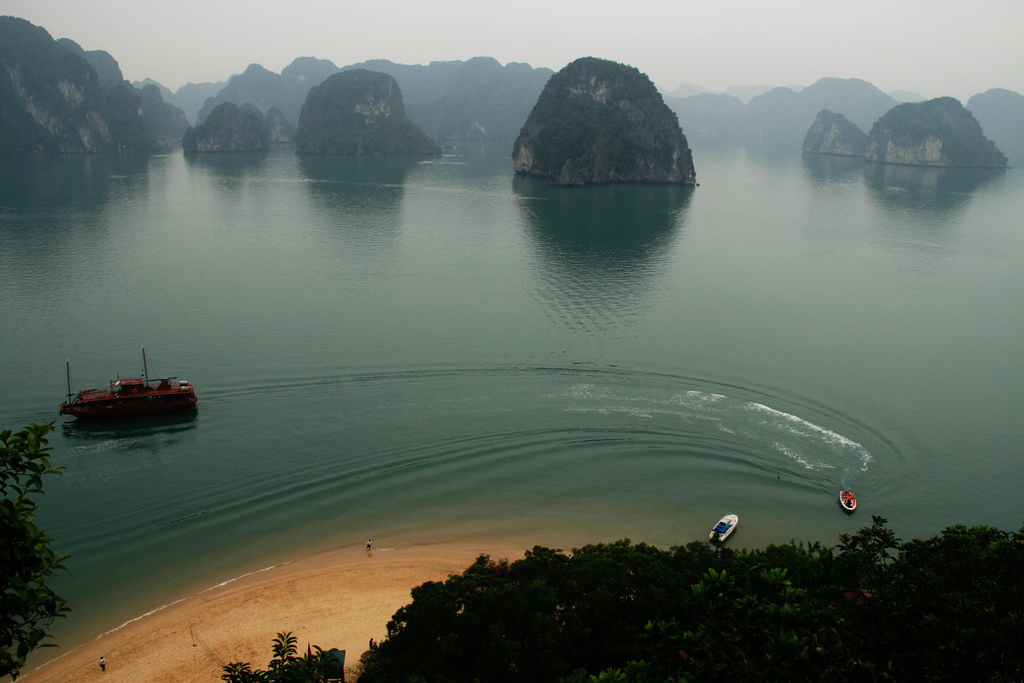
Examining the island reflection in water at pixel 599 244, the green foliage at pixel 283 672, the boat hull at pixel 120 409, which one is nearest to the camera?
the green foliage at pixel 283 672

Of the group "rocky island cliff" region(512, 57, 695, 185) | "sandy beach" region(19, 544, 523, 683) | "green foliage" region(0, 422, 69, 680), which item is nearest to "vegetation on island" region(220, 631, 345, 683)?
"sandy beach" region(19, 544, 523, 683)

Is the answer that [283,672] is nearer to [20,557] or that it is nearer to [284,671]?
[284,671]

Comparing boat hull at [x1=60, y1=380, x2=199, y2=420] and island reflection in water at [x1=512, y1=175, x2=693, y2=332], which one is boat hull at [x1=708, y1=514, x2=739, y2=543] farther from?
boat hull at [x1=60, y1=380, x2=199, y2=420]

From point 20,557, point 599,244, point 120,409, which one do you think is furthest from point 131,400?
point 599,244

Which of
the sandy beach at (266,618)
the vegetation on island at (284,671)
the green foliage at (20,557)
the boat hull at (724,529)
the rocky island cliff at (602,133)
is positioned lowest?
the sandy beach at (266,618)

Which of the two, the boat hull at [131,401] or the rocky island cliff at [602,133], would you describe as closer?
the boat hull at [131,401]

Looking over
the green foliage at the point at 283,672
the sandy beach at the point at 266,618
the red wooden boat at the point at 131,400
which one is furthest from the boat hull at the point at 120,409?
the green foliage at the point at 283,672

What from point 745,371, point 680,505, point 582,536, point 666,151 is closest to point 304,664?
point 582,536

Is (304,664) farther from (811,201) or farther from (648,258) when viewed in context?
(811,201)

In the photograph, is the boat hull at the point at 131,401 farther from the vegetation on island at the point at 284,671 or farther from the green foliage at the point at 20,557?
the green foliage at the point at 20,557
